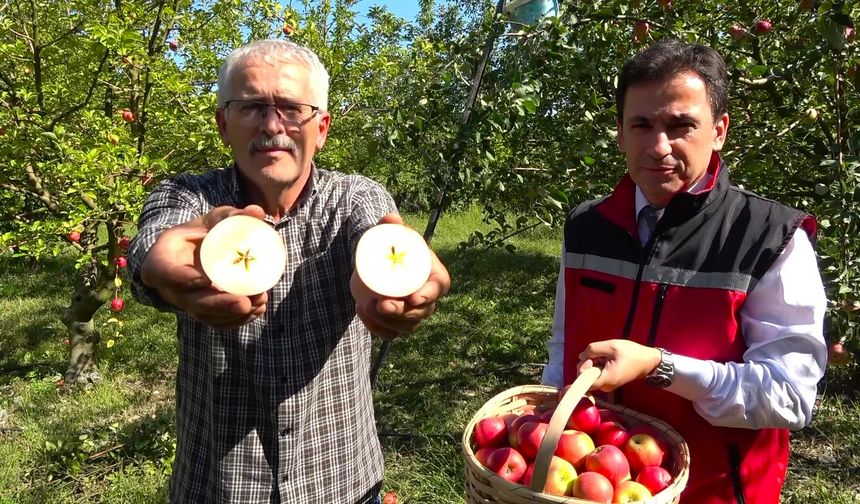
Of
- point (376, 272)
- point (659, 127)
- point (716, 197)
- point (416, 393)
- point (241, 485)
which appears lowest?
point (416, 393)

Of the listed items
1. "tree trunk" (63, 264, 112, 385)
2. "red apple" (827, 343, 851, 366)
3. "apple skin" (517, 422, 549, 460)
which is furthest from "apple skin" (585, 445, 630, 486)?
"tree trunk" (63, 264, 112, 385)

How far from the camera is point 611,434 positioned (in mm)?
1219

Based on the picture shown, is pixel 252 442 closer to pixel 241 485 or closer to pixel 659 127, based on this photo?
pixel 241 485

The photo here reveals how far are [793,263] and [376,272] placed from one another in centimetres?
82

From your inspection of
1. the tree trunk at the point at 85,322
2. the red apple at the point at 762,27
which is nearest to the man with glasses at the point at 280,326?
the red apple at the point at 762,27

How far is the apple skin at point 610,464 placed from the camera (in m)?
1.11

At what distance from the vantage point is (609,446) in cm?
114

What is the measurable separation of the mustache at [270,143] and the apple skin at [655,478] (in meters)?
0.96

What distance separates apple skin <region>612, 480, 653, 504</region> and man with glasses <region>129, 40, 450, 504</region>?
49 centimetres

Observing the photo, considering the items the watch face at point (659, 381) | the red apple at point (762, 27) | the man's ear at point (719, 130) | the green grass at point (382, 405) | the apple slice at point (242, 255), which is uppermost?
the red apple at point (762, 27)

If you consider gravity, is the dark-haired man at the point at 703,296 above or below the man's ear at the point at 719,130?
below

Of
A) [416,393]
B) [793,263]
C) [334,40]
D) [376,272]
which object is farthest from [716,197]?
[334,40]

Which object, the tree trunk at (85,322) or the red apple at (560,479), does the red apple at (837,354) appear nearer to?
the red apple at (560,479)

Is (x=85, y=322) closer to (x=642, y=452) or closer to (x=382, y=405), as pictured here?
(x=382, y=405)
